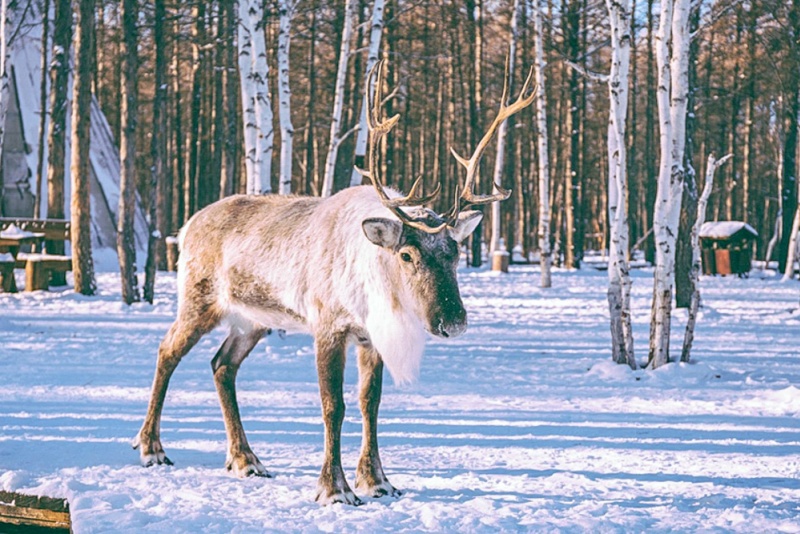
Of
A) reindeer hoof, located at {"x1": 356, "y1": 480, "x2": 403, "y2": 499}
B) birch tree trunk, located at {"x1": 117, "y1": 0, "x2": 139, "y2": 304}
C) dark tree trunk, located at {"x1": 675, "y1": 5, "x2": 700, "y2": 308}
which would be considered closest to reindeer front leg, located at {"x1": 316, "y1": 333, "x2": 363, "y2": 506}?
reindeer hoof, located at {"x1": 356, "y1": 480, "x2": 403, "y2": 499}

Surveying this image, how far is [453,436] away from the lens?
244 inches

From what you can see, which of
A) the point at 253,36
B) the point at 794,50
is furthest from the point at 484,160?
the point at 253,36

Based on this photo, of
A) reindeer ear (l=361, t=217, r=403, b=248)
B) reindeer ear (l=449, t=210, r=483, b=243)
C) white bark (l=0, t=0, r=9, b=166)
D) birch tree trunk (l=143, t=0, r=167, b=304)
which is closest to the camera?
reindeer ear (l=361, t=217, r=403, b=248)

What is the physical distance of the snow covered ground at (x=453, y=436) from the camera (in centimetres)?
435

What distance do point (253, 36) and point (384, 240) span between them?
7.06m

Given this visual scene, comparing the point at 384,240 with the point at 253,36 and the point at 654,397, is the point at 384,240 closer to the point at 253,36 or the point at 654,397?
the point at 654,397

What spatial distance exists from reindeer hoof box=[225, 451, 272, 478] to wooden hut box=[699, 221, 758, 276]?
2134 centimetres

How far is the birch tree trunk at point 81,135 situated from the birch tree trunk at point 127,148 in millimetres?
611

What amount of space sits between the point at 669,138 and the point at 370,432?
4.90 m

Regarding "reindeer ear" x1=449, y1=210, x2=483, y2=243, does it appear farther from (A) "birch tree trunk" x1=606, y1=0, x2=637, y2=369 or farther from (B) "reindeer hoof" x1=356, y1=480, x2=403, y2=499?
(A) "birch tree trunk" x1=606, y1=0, x2=637, y2=369

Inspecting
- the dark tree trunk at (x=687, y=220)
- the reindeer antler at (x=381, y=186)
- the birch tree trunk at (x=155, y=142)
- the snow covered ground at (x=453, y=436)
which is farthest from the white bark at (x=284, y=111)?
the reindeer antler at (x=381, y=186)

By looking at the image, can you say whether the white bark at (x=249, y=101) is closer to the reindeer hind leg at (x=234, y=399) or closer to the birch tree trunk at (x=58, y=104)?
the birch tree trunk at (x=58, y=104)

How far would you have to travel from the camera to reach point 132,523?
13.5 feet

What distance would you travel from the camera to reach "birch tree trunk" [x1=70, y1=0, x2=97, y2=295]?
46.4ft
